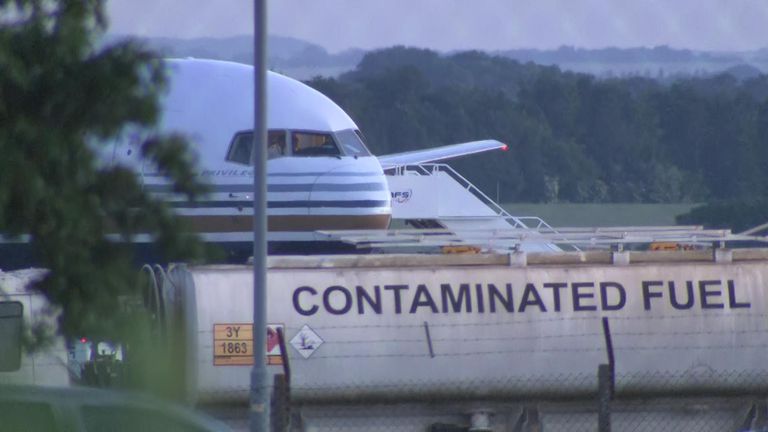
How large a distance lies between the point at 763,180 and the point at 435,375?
27267mm

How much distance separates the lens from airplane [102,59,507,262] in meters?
19.5

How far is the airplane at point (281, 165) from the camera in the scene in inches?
766

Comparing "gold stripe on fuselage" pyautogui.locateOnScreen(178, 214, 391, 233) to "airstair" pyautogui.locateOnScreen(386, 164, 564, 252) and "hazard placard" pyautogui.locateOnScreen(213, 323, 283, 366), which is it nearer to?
"airstair" pyautogui.locateOnScreen(386, 164, 564, 252)

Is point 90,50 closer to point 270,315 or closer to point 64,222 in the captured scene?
point 64,222

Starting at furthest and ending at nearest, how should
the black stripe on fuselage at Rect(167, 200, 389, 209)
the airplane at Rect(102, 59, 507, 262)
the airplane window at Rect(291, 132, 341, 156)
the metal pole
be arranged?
1. the airplane window at Rect(291, 132, 341, 156)
2. the black stripe on fuselage at Rect(167, 200, 389, 209)
3. the airplane at Rect(102, 59, 507, 262)
4. the metal pole

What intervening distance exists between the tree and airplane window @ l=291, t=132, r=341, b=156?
1498cm

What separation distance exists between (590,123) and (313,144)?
1901 cm

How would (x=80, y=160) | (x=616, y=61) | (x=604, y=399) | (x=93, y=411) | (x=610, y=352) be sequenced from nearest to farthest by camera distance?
(x=80, y=160)
(x=93, y=411)
(x=604, y=399)
(x=610, y=352)
(x=616, y=61)

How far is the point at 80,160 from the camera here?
4852mm

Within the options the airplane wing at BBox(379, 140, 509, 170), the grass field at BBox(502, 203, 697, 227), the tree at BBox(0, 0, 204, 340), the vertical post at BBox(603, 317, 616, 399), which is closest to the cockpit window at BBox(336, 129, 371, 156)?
the airplane wing at BBox(379, 140, 509, 170)

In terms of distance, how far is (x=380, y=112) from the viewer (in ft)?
127

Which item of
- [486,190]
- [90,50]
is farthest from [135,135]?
[486,190]

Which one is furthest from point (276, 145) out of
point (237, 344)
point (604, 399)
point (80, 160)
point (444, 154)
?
point (80, 160)

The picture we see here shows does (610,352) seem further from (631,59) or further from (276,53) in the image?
(631,59)
